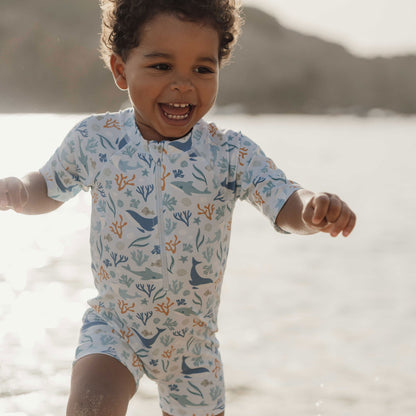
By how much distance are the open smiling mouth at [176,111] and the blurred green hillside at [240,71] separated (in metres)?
35.6

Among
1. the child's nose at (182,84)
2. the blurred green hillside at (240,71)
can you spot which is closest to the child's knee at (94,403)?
the child's nose at (182,84)

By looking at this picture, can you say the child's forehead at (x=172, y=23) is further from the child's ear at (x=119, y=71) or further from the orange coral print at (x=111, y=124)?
the orange coral print at (x=111, y=124)

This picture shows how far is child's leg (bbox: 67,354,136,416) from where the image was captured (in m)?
1.67

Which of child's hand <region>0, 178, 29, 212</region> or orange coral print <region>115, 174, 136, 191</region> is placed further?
orange coral print <region>115, 174, 136, 191</region>

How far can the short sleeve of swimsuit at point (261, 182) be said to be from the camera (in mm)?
1807

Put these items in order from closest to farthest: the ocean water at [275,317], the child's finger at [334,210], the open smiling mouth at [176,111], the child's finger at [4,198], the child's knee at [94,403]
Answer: the child's finger at [334,210], the child's knee at [94,403], the child's finger at [4,198], the open smiling mouth at [176,111], the ocean water at [275,317]

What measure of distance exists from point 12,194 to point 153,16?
1.94ft

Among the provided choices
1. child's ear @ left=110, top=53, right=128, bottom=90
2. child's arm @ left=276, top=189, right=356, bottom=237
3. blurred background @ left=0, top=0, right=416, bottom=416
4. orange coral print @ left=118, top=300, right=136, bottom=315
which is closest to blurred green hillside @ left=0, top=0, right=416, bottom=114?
blurred background @ left=0, top=0, right=416, bottom=416

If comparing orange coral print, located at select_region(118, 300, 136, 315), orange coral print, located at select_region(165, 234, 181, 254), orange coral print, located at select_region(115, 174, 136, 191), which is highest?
orange coral print, located at select_region(115, 174, 136, 191)

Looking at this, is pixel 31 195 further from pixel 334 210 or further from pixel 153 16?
pixel 334 210

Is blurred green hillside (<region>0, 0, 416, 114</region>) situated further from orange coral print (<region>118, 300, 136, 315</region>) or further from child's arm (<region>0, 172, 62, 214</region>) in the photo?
orange coral print (<region>118, 300, 136, 315</region>)

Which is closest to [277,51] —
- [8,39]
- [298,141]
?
[8,39]

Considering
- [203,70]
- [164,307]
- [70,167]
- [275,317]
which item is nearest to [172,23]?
[203,70]

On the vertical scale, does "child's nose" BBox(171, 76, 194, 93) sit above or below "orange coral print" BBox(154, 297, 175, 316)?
above
